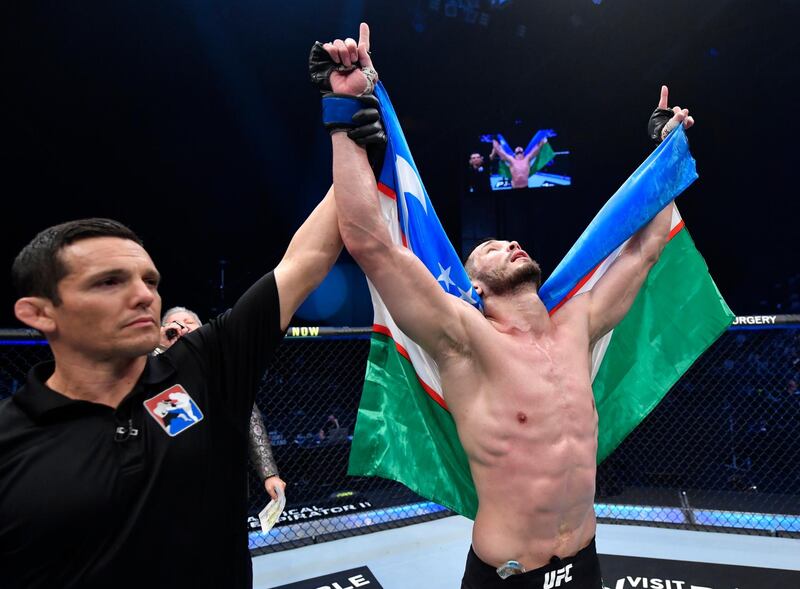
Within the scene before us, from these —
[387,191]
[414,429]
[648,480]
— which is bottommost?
[648,480]

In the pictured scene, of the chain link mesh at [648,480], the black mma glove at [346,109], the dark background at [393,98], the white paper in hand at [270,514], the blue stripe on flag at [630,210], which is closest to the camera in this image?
the black mma glove at [346,109]

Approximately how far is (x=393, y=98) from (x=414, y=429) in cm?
869

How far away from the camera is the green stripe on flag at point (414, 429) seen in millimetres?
1717

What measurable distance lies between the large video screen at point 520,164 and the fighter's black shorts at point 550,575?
829 cm

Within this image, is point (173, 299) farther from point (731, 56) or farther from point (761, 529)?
point (731, 56)

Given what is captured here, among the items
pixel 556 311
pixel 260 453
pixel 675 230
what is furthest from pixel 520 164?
pixel 260 453

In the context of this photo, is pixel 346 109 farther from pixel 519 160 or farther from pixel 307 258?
pixel 519 160

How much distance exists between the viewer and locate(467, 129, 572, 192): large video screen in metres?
9.27

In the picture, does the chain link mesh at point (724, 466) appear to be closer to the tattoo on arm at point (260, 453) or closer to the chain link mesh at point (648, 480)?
the chain link mesh at point (648, 480)

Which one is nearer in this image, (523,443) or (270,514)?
(523,443)

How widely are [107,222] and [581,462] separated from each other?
1.38m

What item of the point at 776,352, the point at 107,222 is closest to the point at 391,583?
the point at 107,222

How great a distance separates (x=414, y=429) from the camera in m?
1.74

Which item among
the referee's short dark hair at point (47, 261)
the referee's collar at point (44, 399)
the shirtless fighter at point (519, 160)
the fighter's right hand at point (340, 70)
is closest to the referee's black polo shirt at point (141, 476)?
the referee's collar at point (44, 399)
